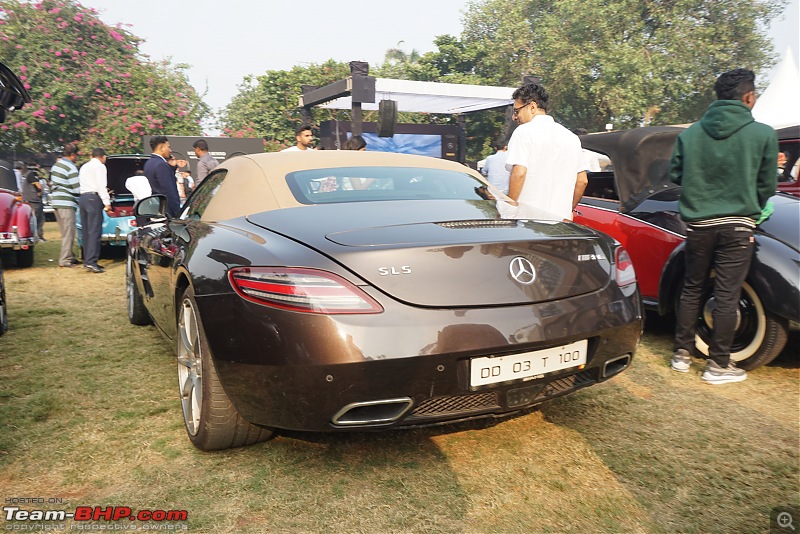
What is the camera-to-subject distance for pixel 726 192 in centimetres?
357

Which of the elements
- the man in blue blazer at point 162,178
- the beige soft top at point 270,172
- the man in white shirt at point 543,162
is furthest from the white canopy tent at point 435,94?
the beige soft top at point 270,172

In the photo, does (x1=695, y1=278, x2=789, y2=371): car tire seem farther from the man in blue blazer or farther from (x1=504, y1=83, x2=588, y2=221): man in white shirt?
the man in blue blazer

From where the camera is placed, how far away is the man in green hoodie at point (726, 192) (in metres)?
3.52

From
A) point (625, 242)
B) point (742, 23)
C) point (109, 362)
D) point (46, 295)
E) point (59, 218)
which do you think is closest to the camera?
point (109, 362)

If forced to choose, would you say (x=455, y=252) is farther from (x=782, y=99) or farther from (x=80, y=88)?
Answer: (x=80, y=88)

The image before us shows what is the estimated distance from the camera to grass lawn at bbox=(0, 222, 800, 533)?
85.2 inches

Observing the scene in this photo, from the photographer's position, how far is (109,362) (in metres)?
4.15

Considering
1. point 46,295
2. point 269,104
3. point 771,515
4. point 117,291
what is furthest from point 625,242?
point 269,104

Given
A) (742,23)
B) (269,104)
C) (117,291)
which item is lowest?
(117,291)

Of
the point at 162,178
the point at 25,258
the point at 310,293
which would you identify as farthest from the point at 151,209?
the point at 25,258

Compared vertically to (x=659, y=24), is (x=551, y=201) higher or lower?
lower

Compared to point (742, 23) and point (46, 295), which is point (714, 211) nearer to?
point (46, 295)

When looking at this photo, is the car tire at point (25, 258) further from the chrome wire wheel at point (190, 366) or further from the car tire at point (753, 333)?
the car tire at point (753, 333)

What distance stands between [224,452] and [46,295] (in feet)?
17.1
